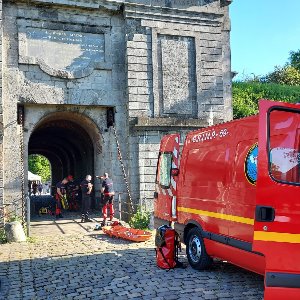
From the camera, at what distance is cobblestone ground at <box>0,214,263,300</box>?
608 cm

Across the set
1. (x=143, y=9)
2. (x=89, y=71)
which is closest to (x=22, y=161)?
(x=89, y=71)

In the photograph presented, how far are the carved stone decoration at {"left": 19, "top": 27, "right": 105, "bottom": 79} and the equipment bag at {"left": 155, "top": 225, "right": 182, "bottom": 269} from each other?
724 centimetres

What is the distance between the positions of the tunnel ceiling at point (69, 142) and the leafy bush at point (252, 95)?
1248 cm

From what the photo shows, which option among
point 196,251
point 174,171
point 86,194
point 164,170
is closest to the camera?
point 196,251

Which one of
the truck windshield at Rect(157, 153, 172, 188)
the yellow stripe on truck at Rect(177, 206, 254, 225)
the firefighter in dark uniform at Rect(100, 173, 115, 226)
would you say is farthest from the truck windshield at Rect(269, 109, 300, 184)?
the firefighter in dark uniform at Rect(100, 173, 115, 226)

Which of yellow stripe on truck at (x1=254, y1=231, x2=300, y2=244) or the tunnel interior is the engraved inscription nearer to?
the tunnel interior

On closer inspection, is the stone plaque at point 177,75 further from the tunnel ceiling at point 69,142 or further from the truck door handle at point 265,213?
the truck door handle at point 265,213

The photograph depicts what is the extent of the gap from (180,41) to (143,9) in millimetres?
1624

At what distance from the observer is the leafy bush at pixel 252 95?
29.4 metres

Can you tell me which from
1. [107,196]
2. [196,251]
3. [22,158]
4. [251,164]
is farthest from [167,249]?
[22,158]

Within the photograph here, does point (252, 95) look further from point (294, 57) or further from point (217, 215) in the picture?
point (294, 57)

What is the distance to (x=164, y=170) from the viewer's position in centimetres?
891

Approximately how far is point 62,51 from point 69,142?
8.92 meters

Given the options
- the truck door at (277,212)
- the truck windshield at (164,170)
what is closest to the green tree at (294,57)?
the truck windshield at (164,170)
